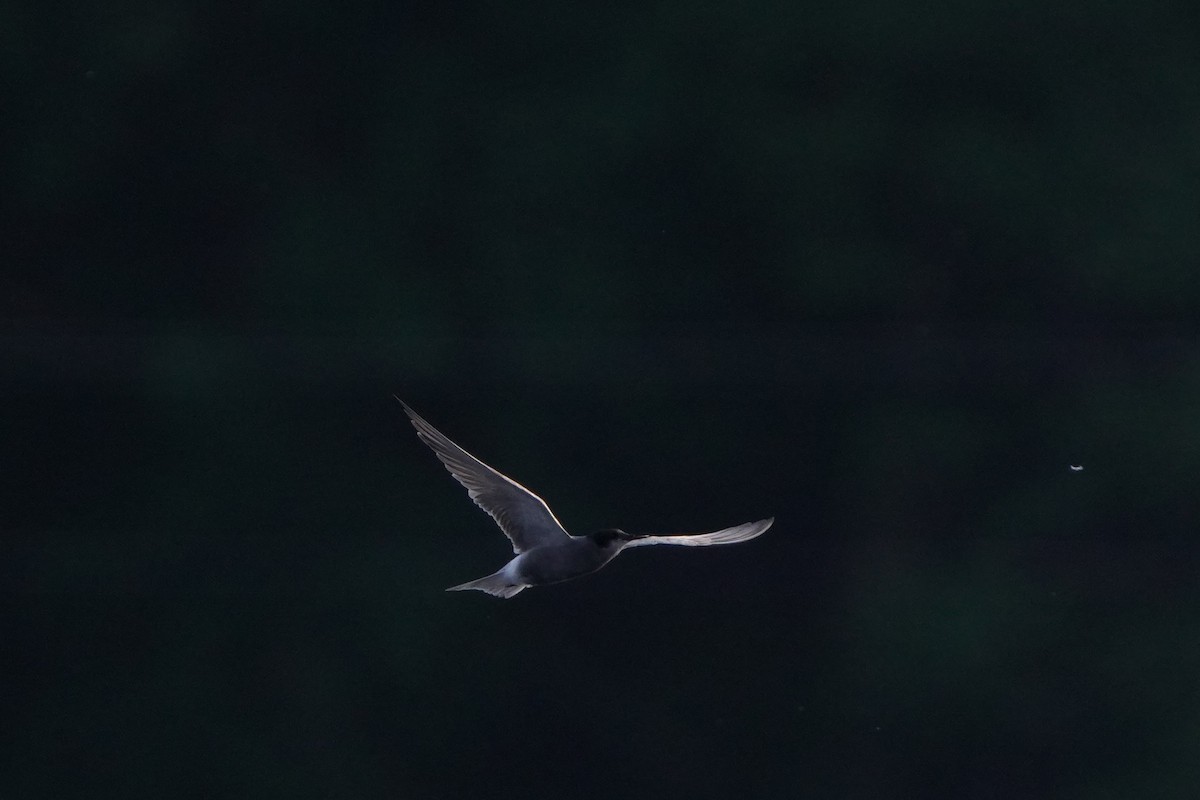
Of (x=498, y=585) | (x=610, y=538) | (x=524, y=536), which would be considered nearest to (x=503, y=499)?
(x=524, y=536)

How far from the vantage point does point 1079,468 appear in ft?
17.8

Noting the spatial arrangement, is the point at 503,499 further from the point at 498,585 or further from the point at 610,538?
the point at 610,538

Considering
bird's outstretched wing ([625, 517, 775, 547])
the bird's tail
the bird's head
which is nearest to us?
bird's outstretched wing ([625, 517, 775, 547])

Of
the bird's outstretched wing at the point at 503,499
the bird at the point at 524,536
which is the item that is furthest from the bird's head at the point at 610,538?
the bird's outstretched wing at the point at 503,499

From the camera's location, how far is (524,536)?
11.2 feet

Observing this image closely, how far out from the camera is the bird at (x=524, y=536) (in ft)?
10.3

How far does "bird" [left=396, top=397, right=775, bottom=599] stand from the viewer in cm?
315

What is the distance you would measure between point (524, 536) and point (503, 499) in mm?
98

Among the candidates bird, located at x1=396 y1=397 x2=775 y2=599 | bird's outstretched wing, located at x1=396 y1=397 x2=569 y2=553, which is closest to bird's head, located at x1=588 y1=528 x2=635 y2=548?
bird, located at x1=396 y1=397 x2=775 y2=599

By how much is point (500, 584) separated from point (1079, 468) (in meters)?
2.89

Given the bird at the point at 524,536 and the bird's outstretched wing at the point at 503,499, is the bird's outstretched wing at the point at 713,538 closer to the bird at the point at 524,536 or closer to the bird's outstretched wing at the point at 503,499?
the bird at the point at 524,536

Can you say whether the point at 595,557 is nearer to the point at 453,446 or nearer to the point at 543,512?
the point at 543,512

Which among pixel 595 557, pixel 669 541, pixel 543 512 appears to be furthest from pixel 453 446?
pixel 669 541

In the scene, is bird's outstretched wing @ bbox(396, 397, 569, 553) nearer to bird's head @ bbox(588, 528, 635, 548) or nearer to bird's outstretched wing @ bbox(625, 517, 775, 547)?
bird's head @ bbox(588, 528, 635, 548)
